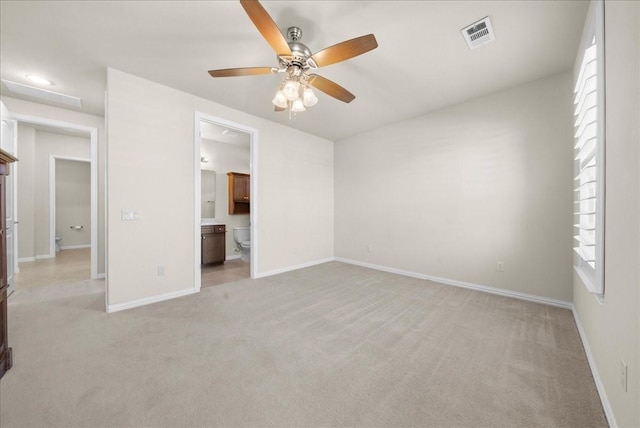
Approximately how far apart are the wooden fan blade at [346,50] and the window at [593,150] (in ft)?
4.61

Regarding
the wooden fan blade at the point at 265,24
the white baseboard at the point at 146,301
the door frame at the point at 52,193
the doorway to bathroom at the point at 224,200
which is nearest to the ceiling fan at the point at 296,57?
the wooden fan blade at the point at 265,24

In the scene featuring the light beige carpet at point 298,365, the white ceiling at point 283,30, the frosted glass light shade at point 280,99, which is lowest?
the light beige carpet at point 298,365

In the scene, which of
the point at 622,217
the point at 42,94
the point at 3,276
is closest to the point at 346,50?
the point at 622,217

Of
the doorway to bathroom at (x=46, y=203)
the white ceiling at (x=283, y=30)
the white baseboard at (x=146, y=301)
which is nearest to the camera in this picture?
the white ceiling at (x=283, y=30)

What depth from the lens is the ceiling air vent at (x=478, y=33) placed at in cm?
196

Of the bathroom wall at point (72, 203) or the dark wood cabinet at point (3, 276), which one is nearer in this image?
the dark wood cabinet at point (3, 276)

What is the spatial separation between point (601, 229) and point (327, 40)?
2456 millimetres

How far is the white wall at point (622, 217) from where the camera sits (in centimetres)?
101

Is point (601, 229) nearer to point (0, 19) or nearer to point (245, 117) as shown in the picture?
point (245, 117)

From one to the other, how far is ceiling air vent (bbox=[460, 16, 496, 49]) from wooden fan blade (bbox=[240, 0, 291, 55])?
156cm

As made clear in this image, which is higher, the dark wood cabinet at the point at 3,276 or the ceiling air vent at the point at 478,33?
the ceiling air vent at the point at 478,33

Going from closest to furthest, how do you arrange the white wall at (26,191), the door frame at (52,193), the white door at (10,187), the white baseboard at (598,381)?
the white baseboard at (598,381)
the white door at (10,187)
the white wall at (26,191)
the door frame at (52,193)

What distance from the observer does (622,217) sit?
3.85ft

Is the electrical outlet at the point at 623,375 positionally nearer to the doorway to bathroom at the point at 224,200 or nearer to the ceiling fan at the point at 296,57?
the ceiling fan at the point at 296,57
